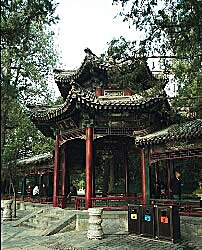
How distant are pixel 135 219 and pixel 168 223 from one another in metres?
1.18

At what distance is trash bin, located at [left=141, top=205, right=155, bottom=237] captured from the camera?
7.92 meters

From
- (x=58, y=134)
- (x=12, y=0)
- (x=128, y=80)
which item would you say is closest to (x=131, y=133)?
(x=58, y=134)

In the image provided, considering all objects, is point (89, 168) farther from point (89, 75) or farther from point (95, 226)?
point (89, 75)

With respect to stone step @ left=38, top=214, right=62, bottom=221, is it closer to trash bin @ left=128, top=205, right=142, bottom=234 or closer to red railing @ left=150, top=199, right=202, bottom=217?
trash bin @ left=128, top=205, right=142, bottom=234

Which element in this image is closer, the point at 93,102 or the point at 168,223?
the point at 168,223

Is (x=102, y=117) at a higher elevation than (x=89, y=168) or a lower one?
higher

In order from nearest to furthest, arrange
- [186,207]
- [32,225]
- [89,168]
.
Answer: [186,207] → [32,225] → [89,168]

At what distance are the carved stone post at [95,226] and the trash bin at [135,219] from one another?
96 centimetres

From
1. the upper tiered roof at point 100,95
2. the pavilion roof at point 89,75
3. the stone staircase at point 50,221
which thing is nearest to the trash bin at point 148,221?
the stone staircase at point 50,221

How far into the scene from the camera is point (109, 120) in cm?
1138

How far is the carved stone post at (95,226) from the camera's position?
8016 mm

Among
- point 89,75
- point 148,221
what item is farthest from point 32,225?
point 89,75

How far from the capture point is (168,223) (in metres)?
7.52

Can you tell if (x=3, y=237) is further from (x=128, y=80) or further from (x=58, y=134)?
(x=128, y=80)
